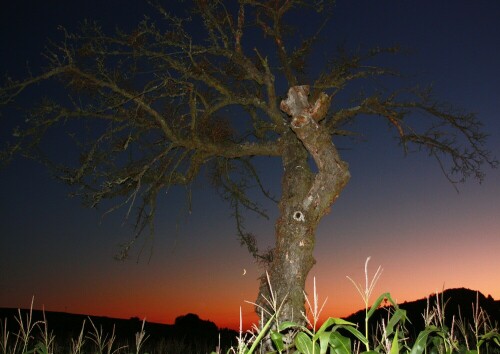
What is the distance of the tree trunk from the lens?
8.72 m

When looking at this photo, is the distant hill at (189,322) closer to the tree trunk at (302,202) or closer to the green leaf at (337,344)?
the tree trunk at (302,202)

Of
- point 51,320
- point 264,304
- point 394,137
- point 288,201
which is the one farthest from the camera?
point 51,320

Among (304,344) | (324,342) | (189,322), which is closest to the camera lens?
(324,342)

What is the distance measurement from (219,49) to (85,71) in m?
2.80

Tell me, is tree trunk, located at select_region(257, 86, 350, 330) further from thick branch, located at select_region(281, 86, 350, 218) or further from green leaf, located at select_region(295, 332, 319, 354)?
green leaf, located at select_region(295, 332, 319, 354)

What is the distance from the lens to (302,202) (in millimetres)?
9023

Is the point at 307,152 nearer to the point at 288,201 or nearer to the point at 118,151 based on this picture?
the point at 288,201

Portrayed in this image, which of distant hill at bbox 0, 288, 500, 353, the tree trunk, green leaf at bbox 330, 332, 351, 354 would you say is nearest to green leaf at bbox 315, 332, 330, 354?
green leaf at bbox 330, 332, 351, 354

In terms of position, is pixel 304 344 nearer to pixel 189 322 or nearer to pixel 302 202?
pixel 302 202

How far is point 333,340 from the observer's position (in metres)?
2.50

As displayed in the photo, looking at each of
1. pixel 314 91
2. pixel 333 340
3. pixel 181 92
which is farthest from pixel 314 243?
pixel 333 340

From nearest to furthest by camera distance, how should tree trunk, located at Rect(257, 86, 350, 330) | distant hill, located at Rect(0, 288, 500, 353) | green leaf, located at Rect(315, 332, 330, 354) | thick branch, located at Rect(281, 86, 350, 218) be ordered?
green leaf, located at Rect(315, 332, 330, 354) → tree trunk, located at Rect(257, 86, 350, 330) → thick branch, located at Rect(281, 86, 350, 218) → distant hill, located at Rect(0, 288, 500, 353)

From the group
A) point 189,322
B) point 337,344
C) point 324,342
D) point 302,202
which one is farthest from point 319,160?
→ point 189,322

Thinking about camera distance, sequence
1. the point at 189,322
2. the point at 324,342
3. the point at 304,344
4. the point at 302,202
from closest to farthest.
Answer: the point at 324,342 → the point at 304,344 → the point at 302,202 → the point at 189,322
